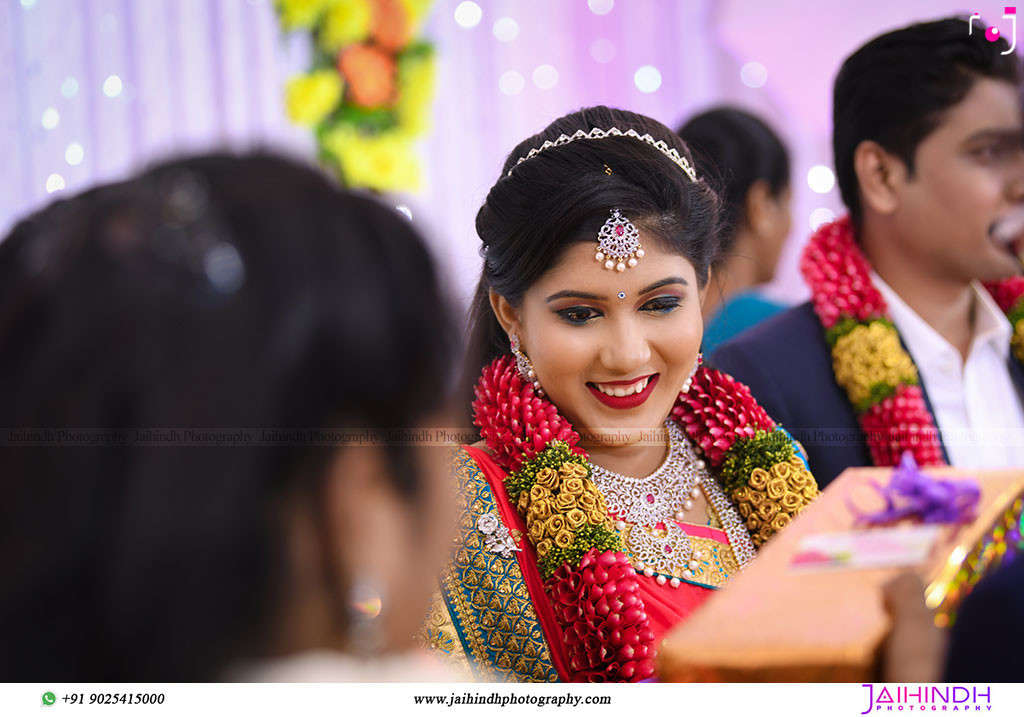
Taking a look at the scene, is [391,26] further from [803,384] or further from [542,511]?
[542,511]

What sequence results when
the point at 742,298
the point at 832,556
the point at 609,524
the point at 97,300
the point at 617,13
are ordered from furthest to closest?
the point at 617,13, the point at 742,298, the point at 609,524, the point at 832,556, the point at 97,300

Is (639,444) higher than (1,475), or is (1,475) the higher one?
(1,475)

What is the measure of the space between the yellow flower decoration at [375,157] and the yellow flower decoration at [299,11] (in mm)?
284

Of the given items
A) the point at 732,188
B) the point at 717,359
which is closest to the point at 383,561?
the point at 717,359

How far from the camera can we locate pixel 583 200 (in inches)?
64.2

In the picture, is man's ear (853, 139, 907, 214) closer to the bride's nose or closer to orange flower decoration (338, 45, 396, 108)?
the bride's nose

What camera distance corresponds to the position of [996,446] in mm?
2066

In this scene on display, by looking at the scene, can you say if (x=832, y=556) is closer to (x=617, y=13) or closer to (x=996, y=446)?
(x=996, y=446)

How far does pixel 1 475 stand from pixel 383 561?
0.29 metres

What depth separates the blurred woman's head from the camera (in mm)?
2846

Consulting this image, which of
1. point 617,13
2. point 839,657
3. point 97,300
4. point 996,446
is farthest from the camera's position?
point 617,13

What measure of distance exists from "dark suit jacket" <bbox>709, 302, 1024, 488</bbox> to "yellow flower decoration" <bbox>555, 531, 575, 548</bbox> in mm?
606
